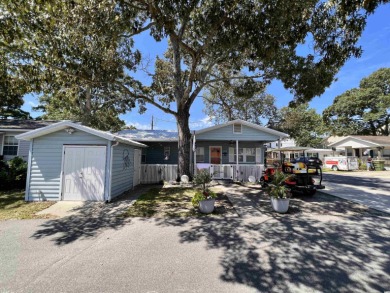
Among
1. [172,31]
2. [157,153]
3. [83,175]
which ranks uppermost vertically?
[172,31]

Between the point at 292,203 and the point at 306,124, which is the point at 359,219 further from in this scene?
the point at 306,124

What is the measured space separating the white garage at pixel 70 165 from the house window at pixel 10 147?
7.89m

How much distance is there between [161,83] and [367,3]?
11468 millimetres

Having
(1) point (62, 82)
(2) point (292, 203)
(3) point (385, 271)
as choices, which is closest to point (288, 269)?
(3) point (385, 271)

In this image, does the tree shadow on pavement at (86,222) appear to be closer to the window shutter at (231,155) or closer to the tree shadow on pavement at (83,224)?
the tree shadow on pavement at (83,224)

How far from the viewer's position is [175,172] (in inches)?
553

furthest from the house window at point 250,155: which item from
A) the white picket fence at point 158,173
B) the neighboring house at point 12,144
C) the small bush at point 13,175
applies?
the neighboring house at point 12,144

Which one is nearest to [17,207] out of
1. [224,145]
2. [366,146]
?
[224,145]

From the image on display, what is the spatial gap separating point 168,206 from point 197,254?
3.95 metres

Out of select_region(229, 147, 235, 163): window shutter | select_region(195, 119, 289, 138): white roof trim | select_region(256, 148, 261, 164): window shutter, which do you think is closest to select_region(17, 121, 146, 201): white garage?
select_region(195, 119, 289, 138): white roof trim

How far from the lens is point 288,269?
12.0 feet

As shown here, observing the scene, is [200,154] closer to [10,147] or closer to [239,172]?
[239,172]

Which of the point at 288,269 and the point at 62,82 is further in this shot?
the point at 62,82

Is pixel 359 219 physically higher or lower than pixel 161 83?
lower
